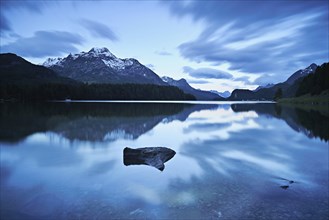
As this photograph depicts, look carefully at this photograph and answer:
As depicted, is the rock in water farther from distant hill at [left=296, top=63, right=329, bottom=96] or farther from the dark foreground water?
distant hill at [left=296, top=63, right=329, bottom=96]

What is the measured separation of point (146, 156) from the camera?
54.9 ft

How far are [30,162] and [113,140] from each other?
29.8 ft

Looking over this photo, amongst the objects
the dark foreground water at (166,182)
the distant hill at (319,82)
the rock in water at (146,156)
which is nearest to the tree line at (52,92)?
the distant hill at (319,82)

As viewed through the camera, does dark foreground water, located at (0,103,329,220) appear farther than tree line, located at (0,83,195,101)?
No

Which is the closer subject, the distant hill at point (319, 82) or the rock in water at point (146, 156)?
the rock in water at point (146, 156)

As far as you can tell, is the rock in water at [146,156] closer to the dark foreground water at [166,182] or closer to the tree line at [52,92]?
the dark foreground water at [166,182]

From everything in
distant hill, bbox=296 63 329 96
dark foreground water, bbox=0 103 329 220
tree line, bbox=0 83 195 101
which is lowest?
dark foreground water, bbox=0 103 329 220

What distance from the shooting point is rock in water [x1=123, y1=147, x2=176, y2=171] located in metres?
16.1

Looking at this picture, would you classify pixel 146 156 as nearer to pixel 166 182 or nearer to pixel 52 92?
pixel 166 182

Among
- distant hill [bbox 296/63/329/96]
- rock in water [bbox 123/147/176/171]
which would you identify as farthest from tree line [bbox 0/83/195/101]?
rock in water [bbox 123/147/176/171]

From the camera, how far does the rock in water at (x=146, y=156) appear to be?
52.7ft

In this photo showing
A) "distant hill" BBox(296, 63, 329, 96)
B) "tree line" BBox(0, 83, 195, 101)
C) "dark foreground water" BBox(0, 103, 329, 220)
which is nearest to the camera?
"dark foreground water" BBox(0, 103, 329, 220)

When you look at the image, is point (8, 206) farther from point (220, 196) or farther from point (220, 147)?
point (220, 147)

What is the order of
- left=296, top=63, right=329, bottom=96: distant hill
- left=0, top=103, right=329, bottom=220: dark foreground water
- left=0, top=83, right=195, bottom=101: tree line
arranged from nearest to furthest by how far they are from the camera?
left=0, top=103, right=329, bottom=220: dark foreground water → left=296, top=63, right=329, bottom=96: distant hill → left=0, top=83, right=195, bottom=101: tree line
